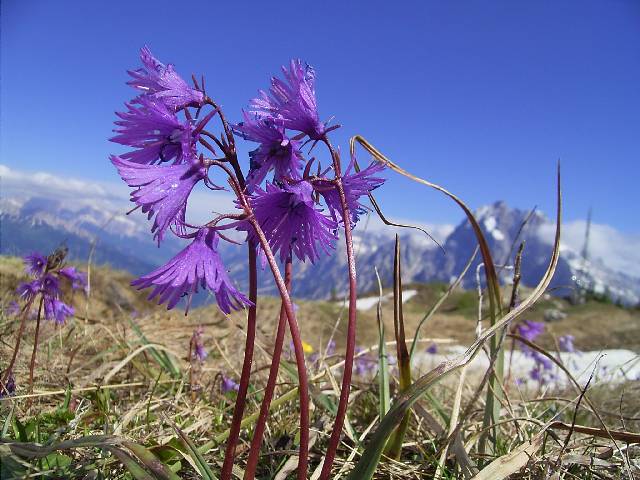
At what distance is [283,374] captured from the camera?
4.03m

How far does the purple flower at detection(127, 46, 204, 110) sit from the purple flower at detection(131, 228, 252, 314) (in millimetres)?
407

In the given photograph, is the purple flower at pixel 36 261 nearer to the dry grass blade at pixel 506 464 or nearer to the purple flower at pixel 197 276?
the purple flower at pixel 197 276

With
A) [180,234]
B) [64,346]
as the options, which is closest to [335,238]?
[180,234]

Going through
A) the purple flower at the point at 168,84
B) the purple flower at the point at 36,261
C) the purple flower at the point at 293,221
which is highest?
the purple flower at the point at 168,84

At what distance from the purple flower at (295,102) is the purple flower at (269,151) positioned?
Answer: 0.13 feet

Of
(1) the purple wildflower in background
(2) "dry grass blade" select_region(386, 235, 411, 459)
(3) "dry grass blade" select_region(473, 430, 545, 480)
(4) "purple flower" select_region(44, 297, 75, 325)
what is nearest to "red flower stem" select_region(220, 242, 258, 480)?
(2) "dry grass blade" select_region(386, 235, 411, 459)

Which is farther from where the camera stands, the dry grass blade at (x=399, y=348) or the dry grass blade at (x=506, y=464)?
the dry grass blade at (x=399, y=348)

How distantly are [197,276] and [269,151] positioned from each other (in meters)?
0.48

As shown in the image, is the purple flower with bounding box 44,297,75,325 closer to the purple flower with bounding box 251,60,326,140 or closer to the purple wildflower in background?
the purple wildflower in background

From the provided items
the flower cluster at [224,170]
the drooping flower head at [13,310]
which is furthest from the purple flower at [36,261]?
the flower cluster at [224,170]

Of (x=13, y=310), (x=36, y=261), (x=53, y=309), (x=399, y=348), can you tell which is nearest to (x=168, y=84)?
(x=399, y=348)

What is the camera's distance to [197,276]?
1.44m

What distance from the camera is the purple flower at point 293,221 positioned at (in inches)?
58.3

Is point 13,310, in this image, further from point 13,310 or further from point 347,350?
point 347,350
